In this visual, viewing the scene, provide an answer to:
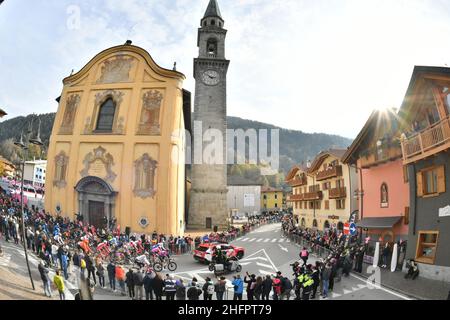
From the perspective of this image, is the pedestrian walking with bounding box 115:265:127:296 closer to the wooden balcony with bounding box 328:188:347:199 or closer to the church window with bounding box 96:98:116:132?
the church window with bounding box 96:98:116:132

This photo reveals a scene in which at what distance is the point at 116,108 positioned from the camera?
19391 mm

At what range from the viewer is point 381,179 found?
14.7 m

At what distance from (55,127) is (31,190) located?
14.8ft

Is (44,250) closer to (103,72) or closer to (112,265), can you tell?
(112,265)

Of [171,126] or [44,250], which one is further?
[171,126]

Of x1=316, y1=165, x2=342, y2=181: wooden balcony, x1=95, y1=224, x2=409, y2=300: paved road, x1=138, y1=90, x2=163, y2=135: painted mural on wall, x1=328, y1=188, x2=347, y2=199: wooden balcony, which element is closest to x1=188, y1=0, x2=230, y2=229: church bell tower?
x1=316, y1=165, x2=342, y2=181: wooden balcony

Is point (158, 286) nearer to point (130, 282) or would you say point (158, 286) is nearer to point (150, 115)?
point (130, 282)

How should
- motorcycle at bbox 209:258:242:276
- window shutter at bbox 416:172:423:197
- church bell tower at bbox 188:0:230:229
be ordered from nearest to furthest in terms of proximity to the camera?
1. window shutter at bbox 416:172:423:197
2. motorcycle at bbox 209:258:242:276
3. church bell tower at bbox 188:0:230:229

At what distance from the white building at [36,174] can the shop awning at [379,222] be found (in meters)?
19.7

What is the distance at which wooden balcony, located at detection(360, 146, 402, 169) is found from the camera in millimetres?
12594

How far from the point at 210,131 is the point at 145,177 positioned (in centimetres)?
1932

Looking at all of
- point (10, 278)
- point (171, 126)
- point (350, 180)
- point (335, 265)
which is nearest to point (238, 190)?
point (350, 180)

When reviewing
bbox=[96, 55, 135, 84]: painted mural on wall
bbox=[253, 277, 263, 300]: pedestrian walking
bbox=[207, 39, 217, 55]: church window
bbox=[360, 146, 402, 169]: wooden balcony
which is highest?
bbox=[207, 39, 217, 55]: church window

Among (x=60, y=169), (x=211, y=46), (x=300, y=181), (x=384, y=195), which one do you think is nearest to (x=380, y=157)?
(x=384, y=195)
